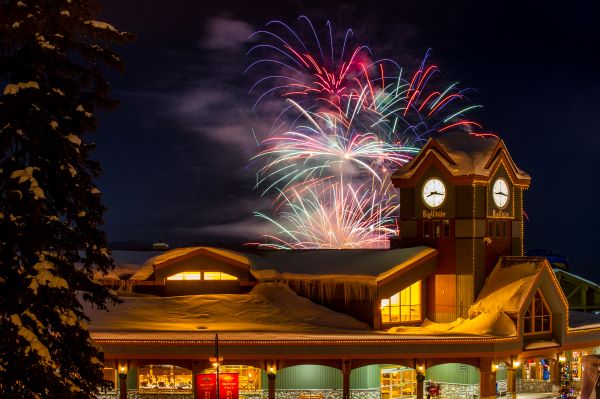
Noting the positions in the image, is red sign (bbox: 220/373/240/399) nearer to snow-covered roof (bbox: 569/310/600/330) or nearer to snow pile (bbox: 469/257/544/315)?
snow pile (bbox: 469/257/544/315)

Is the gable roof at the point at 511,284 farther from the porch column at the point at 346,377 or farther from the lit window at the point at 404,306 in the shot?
the porch column at the point at 346,377

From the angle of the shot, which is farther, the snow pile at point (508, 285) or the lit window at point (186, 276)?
the lit window at point (186, 276)

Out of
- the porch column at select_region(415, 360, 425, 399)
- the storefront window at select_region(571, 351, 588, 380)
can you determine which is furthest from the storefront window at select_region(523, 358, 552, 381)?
the porch column at select_region(415, 360, 425, 399)

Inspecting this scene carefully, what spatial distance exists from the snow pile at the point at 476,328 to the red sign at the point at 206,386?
37.9 ft

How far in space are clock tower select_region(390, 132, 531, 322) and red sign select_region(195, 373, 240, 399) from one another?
50.1 ft

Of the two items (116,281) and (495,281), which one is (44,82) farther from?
(495,281)

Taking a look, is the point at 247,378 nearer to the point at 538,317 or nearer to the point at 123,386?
the point at 123,386

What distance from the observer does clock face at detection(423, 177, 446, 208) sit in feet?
167

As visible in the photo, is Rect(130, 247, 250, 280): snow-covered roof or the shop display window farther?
Rect(130, 247, 250, 280): snow-covered roof

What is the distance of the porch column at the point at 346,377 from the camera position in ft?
135

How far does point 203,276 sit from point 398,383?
1366 centimetres

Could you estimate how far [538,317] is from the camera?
47750 mm

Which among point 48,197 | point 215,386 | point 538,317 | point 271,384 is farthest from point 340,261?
point 48,197

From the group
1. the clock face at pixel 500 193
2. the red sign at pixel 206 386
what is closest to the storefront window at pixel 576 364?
the clock face at pixel 500 193
